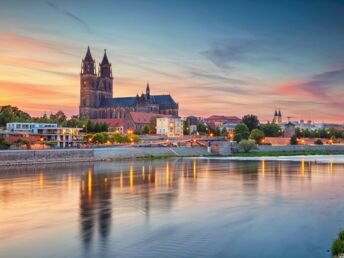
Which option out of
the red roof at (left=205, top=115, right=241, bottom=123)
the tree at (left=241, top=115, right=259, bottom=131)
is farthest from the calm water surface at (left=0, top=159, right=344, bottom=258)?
the red roof at (left=205, top=115, right=241, bottom=123)

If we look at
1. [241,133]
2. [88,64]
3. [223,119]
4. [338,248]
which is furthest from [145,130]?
[338,248]

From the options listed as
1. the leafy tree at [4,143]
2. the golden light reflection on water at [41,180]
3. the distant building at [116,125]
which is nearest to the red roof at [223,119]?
the distant building at [116,125]

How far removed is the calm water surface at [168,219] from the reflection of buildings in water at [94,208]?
36mm

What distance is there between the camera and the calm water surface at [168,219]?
12.6m

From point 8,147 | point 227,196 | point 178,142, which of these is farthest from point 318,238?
point 178,142

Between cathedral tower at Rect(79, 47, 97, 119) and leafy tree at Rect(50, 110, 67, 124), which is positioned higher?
cathedral tower at Rect(79, 47, 97, 119)

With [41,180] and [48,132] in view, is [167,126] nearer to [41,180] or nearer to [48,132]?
[48,132]

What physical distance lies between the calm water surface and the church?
88.2 meters

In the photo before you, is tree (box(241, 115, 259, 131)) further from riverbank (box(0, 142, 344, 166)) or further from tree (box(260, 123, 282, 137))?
riverbank (box(0, 142, 344, 166))

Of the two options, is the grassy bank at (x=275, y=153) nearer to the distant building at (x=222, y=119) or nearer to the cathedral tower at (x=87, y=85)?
the cathedral tower at (x=87, y=85)

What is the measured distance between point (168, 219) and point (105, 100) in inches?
4426

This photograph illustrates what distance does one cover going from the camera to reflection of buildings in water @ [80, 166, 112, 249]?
14.5 metres

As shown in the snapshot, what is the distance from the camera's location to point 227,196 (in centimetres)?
2342

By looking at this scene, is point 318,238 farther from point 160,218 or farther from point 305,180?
point 305,180
